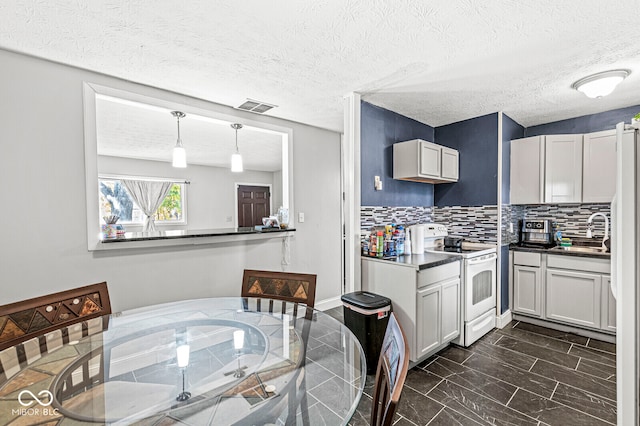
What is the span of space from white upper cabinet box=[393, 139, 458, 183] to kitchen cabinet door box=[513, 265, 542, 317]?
137 centimetres

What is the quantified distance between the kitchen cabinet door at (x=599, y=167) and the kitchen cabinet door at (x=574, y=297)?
849 millimetres

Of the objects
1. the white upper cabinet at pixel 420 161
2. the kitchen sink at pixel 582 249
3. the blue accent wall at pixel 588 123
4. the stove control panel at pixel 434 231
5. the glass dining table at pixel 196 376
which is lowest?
the glass dining table at pixel 196 376

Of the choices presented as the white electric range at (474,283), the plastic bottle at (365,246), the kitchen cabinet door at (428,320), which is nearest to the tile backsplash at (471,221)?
the white electric range at (474,283)

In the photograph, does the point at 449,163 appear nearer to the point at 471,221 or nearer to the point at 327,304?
the point at 471,221

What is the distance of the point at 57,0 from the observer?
56.2 inches

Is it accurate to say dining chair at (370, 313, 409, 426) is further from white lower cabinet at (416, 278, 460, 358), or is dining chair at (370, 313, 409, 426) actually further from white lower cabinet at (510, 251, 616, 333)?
white lower cabinet at (510, 251, 616, 333)

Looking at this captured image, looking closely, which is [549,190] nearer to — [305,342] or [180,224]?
[305,342]

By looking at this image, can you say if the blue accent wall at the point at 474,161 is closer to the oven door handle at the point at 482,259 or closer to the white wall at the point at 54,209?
the oven door handle at the point at 482,259

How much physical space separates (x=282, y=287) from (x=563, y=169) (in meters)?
3.37

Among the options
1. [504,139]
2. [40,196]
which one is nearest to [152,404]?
[40,196]

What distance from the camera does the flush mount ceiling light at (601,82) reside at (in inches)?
88.7

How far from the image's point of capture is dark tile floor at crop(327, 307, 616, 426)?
1817 mm

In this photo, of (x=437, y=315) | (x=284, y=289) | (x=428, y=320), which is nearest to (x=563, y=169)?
(x=437, y=315)

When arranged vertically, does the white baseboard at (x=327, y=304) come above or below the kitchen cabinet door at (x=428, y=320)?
below
